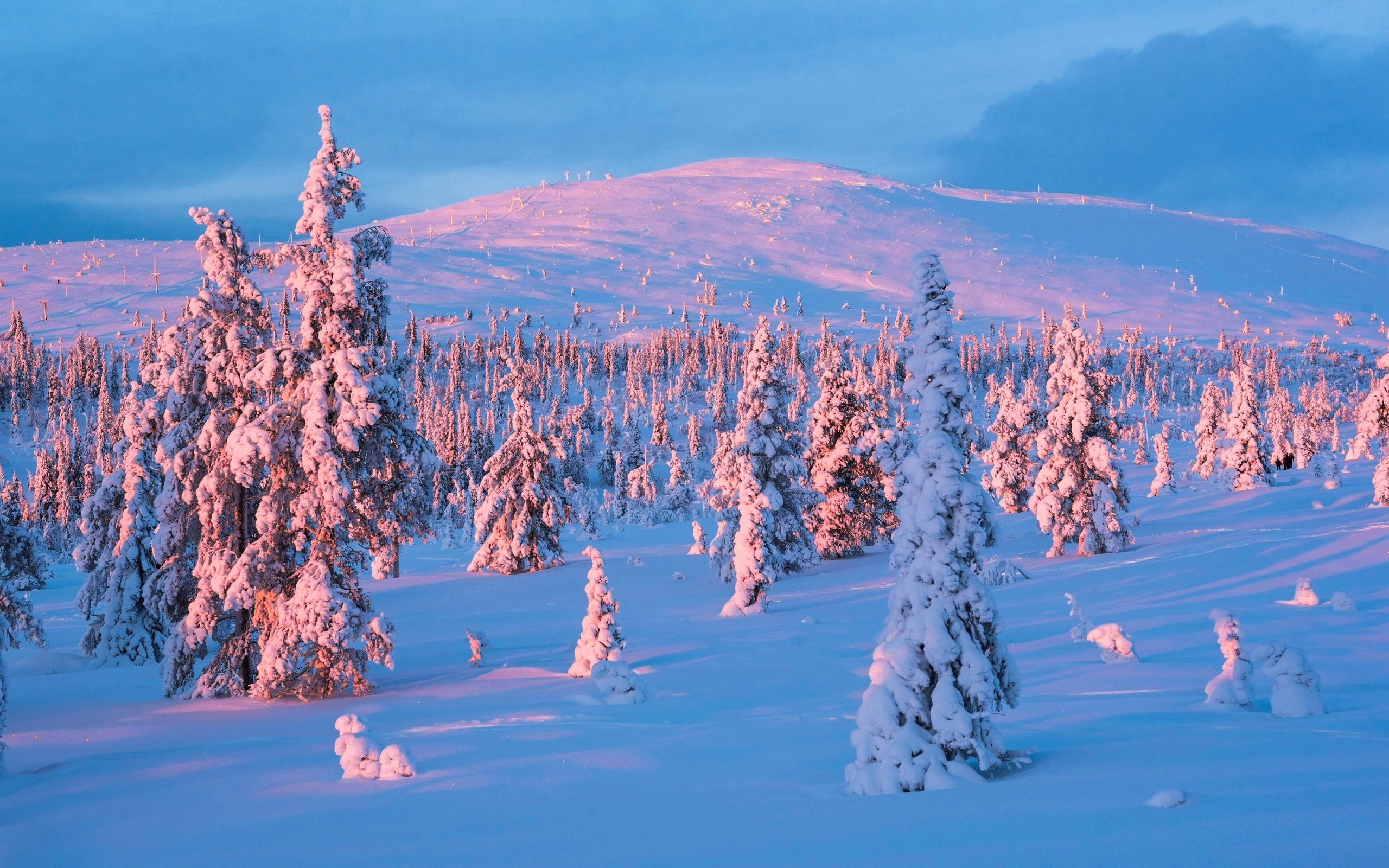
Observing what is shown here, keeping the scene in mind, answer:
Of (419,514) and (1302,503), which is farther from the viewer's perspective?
(1302,503)

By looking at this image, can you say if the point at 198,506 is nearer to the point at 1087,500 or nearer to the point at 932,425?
the point at 932,425

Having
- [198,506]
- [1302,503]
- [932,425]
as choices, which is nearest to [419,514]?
[198,506]

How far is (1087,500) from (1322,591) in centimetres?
1025

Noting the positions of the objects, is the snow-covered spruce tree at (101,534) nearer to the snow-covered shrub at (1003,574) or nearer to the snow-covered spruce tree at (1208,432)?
the snow-covered shrub at (1003,574)

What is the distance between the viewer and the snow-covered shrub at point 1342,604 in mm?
20656

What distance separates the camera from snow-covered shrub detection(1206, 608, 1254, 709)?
13328mm

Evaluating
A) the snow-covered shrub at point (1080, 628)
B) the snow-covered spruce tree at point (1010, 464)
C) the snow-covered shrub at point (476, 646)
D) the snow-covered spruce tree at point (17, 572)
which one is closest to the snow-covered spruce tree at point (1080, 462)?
the snow-covered shrub at point (1080, 628)

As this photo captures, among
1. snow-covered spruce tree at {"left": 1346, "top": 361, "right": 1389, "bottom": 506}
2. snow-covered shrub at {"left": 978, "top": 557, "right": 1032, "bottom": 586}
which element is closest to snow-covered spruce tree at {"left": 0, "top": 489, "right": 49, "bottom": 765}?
snow-covered shrub at {"left": 978, "top": 557, "right": 1032, "bottom": 586}

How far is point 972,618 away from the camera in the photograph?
10.8 meters

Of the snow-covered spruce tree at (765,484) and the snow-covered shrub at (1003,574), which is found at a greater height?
the snow-covered spruce tree at (765,484)

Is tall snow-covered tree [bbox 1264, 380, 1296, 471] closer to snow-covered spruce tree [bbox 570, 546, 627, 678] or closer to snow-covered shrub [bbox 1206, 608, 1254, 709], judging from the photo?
snow-covered shrub [bbox 1206, 608, 1254, 709]

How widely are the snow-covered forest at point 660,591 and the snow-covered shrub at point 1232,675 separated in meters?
0.06

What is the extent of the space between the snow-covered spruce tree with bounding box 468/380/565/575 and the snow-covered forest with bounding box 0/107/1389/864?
0.53 feet

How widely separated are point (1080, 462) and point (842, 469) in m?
8.90
